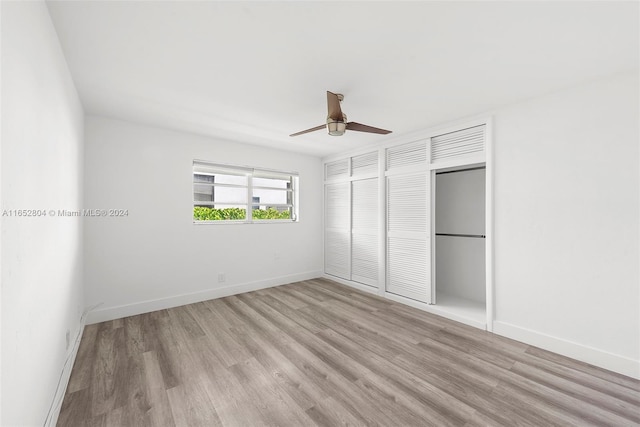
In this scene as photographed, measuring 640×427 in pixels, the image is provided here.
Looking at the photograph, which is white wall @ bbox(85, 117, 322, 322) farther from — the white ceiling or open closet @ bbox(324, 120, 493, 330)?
open closet @ bbox(324, 120, 493, 330)

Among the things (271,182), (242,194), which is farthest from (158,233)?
(271,182)

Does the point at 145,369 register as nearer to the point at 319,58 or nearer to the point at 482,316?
the point at 319,58

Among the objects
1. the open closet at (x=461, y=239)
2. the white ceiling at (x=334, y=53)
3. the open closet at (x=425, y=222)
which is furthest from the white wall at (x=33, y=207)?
the open closet at (x=461, y=239)

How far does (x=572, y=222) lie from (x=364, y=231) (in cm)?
265

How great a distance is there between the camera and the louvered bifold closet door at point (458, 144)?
10.2 ft

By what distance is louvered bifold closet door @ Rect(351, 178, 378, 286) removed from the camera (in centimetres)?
438

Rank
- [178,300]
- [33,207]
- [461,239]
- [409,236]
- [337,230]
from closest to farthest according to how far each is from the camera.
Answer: [33,207], [178,300], [409,236], [461,239], [337,230]

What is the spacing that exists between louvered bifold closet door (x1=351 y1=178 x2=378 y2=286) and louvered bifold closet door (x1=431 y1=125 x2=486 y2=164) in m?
1.10

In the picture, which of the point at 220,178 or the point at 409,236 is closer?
the point at 409,236

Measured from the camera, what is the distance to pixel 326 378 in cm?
211

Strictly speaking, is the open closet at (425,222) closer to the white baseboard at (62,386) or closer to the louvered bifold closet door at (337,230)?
the louvered bifold closet door at (337,230)

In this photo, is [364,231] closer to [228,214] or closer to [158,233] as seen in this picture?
[228,214]

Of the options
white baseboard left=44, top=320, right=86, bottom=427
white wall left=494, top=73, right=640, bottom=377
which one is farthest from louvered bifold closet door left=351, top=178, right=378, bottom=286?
white baseboard left=44, top=320, right=86, bottom=427

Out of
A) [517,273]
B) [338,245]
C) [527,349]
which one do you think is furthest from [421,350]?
[338,245]
